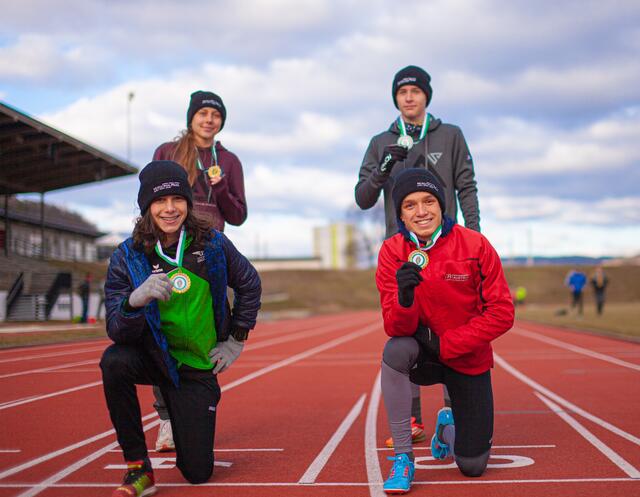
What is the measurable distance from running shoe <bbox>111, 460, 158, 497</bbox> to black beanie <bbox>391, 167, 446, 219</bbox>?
1.92 meters

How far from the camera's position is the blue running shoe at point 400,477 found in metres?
3.49

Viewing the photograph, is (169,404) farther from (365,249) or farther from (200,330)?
(365,249)

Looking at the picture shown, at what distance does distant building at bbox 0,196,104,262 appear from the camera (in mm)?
34312

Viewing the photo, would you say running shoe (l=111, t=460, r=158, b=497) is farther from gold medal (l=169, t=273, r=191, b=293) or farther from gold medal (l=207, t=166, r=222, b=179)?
gold medal (l=207, t=166, r=222, b=179)

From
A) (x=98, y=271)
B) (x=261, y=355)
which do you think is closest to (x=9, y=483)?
(x=261, y=355)

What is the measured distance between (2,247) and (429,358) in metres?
29.7

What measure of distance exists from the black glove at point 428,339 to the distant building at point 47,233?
27.7 meters

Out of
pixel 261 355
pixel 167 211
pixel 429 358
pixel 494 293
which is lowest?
pixel 261 355

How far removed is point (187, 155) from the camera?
5031 millimetres

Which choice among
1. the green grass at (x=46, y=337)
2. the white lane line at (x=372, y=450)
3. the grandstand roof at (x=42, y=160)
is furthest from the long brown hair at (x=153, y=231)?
the grandstand roof at (x=42, y=160)

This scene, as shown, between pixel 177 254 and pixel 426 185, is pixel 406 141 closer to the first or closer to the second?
pixel 426 185

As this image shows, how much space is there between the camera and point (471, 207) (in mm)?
4930

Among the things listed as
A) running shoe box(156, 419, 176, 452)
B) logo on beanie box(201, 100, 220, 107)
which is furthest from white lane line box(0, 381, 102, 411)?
logo on beanie box(201, 100, 220, 107)

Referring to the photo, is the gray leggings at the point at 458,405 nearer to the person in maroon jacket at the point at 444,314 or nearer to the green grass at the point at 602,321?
the person in maroon jacket at the point at 444,314
